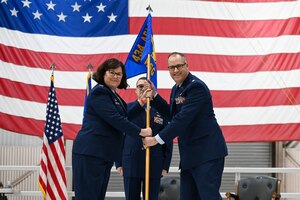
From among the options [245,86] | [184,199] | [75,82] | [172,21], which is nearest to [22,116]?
[75,82]

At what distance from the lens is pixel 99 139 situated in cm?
443

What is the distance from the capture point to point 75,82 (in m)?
7.49

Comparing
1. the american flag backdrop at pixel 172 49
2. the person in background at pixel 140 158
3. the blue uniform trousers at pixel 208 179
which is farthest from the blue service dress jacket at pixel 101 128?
the american flag backdrop at pixel 172 49

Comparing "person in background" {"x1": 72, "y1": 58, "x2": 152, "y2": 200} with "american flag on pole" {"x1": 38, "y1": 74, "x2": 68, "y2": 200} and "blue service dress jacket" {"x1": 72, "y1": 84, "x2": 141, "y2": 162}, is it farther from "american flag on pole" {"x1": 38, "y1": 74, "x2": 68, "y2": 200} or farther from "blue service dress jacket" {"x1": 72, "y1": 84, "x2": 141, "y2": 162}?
"american flag on pole" {"x1": 38, "y1": 74, "x2": 68, "y2": 200}

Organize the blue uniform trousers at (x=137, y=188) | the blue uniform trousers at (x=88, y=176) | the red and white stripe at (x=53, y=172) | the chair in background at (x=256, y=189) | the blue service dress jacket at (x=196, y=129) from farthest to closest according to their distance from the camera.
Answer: the chair in background at (x=256, y=189), the red and white stripe at (x=53, y=172), the blue uniform trousers at (x=137, y=188), the blue service dress jacket at (x=196, y=129), the blue uniform trousers at (x=88, y=176)

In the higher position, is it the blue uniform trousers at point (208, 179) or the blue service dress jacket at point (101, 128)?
the blue service dress jacket at point (101, 128)

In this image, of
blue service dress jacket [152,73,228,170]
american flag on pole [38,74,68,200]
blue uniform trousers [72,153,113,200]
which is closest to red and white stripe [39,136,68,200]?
american flag on pole [38,74,68,200]

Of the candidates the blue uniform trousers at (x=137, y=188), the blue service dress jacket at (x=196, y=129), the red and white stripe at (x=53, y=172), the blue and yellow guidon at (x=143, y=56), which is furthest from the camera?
the red and white stripe at (x=53, y=172)

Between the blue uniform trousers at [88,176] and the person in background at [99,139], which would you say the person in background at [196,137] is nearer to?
the person in background at [99,139]

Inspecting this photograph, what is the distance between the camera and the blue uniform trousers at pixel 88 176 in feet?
14.4

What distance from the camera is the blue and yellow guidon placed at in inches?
226

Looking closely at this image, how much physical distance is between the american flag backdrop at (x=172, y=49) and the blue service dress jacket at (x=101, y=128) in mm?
2874

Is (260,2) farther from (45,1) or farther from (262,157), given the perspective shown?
(262,157)

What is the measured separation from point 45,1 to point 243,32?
8.39 ft
